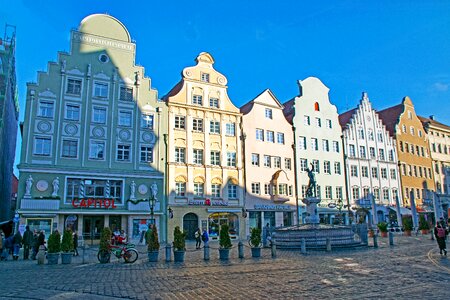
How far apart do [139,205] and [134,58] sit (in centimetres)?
1404

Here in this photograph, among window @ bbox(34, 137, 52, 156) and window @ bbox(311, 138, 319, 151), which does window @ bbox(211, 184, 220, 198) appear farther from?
window @ bbox(34, 137, 52, 156)

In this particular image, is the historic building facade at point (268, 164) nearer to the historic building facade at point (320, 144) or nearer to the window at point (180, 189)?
the historic building facade at point (320, 144)

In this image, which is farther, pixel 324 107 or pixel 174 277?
pixel 324 107

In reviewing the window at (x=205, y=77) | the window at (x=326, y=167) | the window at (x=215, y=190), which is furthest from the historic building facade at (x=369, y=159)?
the window at (x=205, y=77)

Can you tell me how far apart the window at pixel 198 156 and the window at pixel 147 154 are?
4387 mm

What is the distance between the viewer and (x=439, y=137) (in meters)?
61.1

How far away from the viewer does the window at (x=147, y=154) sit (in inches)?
1367

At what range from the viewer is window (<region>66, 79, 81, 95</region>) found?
3301 cm

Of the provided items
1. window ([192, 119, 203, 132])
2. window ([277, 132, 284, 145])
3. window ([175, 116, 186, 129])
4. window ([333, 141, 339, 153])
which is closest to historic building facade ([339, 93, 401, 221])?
window ([333, 141, 339, 153])

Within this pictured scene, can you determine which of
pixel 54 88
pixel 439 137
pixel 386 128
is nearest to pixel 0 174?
pixel 54 88

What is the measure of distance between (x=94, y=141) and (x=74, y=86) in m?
5.13

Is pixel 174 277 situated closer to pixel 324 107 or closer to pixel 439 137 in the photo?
pixel 324 107

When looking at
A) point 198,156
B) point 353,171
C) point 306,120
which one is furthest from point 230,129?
point 353,171

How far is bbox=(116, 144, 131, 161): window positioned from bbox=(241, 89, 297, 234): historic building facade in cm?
1201
